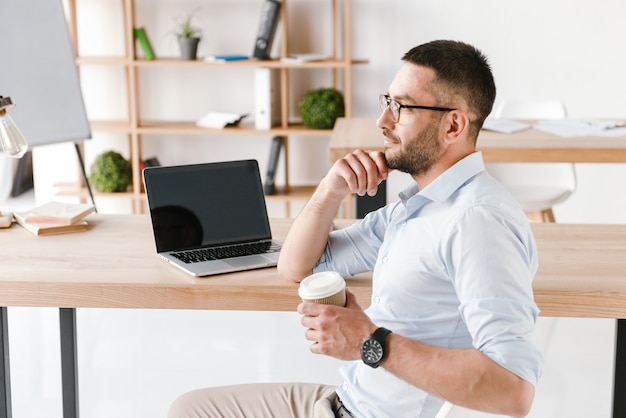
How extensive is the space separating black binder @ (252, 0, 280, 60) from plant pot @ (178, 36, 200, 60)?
0.31 metres

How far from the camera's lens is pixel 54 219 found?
243cm

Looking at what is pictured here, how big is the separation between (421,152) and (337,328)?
398mm

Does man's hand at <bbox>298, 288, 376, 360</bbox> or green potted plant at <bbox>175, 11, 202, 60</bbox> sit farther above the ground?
green potted plant at <bbox>175, 11, 202, 60</bbox>

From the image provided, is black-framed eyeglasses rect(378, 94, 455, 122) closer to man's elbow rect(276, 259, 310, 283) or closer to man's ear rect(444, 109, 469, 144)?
man's ear rect(444, 109, 469, 144)

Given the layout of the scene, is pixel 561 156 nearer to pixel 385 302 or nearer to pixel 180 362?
pixel 180 362

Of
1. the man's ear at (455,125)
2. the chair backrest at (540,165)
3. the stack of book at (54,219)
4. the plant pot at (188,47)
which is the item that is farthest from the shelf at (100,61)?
the man's ear at (455,125)

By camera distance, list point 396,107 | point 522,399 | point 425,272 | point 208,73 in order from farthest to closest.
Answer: point 208,73, point 396,107, point 425,272, point 522,399

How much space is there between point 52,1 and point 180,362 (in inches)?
68.7

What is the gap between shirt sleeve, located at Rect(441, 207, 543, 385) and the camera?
1388mm

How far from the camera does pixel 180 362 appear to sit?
134 inches

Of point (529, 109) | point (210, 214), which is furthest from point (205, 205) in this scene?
point (529, 109)

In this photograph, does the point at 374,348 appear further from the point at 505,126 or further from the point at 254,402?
the point at 505,126

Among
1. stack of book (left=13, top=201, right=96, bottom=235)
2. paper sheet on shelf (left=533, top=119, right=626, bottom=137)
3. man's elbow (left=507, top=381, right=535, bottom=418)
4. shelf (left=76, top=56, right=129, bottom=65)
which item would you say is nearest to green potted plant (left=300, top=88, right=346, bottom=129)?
shelf (left=76, top=56, right=129, bottom=65)

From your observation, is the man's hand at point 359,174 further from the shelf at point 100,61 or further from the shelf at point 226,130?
the shelf at point 100,61
